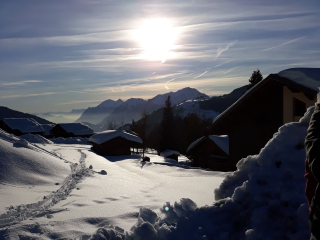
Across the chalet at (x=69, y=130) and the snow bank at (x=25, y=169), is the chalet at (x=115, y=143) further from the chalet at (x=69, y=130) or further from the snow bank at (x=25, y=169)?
the chalet at (x=69, y=130)

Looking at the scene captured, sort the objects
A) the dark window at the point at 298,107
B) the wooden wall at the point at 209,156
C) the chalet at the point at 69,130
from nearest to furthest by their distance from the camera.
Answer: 1. the dark window at the point at 298,107
2. the wooden wall at the point at 209,156
3. the chalet at the point at 69,130

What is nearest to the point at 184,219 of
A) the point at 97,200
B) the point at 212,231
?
the point at 212,231

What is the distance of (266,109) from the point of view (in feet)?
41.5

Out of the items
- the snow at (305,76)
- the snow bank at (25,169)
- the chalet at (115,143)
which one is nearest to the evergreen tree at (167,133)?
the chalet at (115,143)

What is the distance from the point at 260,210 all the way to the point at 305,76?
28.0 feet

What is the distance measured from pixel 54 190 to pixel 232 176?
445 cm

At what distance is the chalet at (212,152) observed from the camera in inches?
856

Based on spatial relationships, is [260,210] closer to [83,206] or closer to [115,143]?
[83,206]

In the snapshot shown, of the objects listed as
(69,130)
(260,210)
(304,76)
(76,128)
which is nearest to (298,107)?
(304,76)

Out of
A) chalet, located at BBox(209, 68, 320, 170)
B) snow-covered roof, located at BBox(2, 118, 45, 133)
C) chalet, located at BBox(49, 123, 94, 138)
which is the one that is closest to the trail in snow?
chalet, located at BBox(209, 68, 320, 170)

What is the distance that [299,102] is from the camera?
36.3 feet

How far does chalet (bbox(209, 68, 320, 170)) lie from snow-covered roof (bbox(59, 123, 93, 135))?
49.8m

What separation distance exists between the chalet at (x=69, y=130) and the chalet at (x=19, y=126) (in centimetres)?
414

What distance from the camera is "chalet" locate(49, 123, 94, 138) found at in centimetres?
5822
